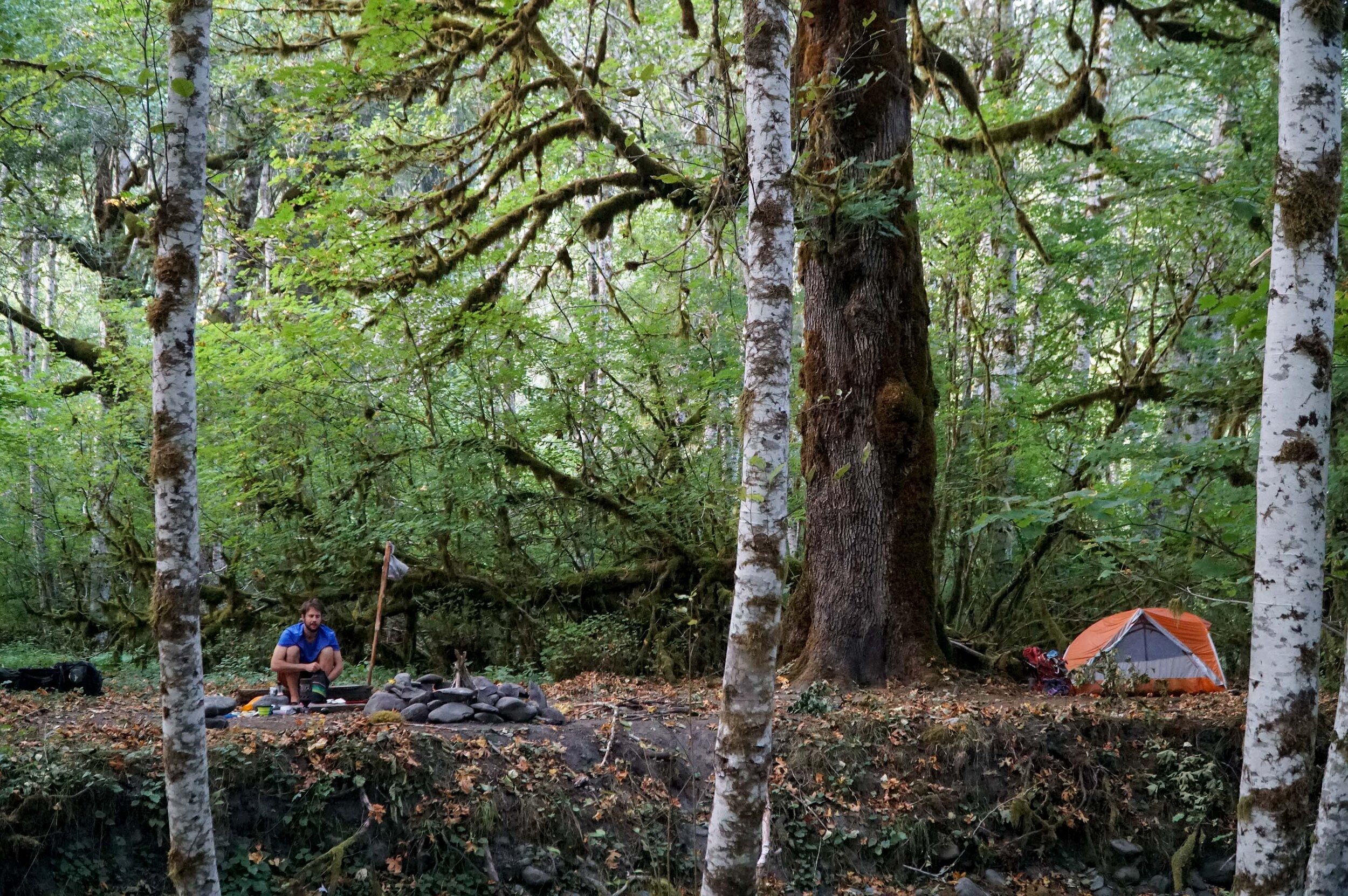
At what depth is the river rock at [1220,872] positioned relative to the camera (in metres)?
6.77

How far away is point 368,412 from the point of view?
38.4 feet

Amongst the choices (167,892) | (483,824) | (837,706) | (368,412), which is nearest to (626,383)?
(368,412)

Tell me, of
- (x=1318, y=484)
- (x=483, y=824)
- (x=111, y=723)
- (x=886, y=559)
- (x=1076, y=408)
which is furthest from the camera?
(x=1076, y=408)

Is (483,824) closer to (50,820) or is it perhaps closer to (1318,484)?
(50,820)

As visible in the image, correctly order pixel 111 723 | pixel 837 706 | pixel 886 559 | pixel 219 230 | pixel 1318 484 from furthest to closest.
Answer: pixel 219 230
pixel 886 559
pixel 837 706
pixel 111 723
pixel 1318 484

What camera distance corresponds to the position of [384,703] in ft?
24.2

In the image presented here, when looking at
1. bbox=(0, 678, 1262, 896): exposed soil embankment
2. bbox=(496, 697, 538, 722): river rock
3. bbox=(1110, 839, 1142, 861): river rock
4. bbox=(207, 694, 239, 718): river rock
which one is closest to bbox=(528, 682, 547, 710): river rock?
bbox=(496, 697, 538, 722): river rock

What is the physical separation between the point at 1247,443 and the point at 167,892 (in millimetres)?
7493

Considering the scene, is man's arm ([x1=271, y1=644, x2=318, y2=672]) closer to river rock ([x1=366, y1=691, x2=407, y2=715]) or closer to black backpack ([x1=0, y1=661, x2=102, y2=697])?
river rock ([x1=366, y1=691, x2=407, y2=715])

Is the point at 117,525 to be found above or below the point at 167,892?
above

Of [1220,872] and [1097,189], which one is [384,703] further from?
[1097,189]

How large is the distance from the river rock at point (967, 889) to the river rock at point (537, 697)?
3.25 meters

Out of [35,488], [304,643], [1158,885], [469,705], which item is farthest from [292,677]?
[35,488]

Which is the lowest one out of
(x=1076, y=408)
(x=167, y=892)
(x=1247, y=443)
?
(x=167, y=892)
